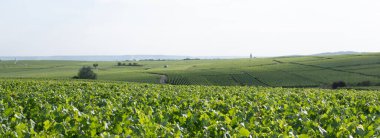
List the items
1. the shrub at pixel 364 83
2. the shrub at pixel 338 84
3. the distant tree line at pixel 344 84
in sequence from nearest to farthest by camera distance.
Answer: the distant tree line at pixel 344 84 → the shrub at pixel 364 83 → the shrub at pixel 338 84

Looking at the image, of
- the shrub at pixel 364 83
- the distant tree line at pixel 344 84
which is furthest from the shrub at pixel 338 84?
the shrub at pixel 364 83

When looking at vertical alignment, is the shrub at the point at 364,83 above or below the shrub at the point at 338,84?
above

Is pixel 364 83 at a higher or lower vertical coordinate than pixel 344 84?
higher

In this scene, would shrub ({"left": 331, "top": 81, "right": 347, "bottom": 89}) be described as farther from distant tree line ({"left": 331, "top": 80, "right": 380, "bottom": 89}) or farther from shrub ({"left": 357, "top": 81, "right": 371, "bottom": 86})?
shrub ({"left": 357, "top": 81, "right": 371, "bottom": 86})

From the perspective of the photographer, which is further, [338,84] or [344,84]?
[338,84]

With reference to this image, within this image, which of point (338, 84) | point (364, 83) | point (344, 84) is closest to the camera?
point (364, 83)

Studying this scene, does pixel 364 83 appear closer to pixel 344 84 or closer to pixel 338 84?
pixel 344 84

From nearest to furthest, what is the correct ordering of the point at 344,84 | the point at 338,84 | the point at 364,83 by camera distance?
the point at 364,83
the point at 344,84
the point at 338,84

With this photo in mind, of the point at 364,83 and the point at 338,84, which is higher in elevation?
the point at 364,83

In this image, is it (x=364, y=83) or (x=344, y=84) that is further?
(x=344, y=84)

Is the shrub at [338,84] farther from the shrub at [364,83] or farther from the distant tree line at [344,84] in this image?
the shrub at [364,83]

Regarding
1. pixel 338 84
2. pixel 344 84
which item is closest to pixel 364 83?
pixel 344 84

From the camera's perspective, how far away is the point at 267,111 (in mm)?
13672

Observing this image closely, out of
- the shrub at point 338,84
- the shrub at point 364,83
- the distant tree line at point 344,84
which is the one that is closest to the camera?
the distant tree line at point 344,84
